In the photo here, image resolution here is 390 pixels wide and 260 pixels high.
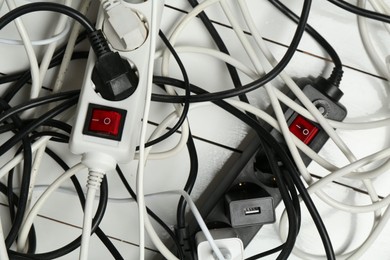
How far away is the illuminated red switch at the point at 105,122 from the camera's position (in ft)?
1.71

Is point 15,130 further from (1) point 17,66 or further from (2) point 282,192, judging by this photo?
(2) point 282,192

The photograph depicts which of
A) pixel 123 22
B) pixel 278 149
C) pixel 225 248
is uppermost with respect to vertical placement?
pixel 123 22

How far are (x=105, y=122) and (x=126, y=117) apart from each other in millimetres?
24

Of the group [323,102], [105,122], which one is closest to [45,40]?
[105,122]

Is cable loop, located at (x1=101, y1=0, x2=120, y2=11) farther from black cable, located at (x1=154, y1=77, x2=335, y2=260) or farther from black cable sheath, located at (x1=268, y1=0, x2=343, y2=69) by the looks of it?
black cable sheath, located at (x1=268, y1=0, x2=343, y2=69)

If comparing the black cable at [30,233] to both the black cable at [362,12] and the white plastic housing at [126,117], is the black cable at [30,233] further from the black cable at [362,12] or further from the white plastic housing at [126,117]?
the black cable at [362,12]

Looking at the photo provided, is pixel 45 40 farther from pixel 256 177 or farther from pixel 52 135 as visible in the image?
pixel 256 177

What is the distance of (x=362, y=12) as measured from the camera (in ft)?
1.97

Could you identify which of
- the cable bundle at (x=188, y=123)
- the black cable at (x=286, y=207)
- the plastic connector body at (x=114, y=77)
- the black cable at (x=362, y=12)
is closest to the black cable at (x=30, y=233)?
the cable bundle at (x=188, y=123)

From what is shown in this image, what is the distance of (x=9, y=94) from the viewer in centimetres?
63

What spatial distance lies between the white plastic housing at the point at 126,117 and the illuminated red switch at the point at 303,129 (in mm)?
214

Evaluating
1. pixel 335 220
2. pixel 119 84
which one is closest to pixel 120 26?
pixel 119 84

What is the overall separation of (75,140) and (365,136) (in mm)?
404

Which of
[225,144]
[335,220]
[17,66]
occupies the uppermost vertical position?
[17,66]
